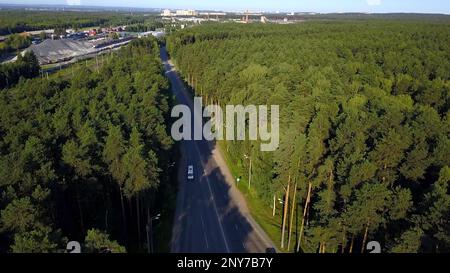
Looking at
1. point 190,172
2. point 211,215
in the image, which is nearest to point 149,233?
point 211,215

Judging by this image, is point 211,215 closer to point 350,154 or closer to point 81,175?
point 81,175

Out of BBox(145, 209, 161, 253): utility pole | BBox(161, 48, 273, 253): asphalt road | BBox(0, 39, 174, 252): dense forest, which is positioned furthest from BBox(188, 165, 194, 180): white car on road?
BBox(145, 209, 161, 253): utility pole

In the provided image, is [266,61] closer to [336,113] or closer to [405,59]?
[405,59]

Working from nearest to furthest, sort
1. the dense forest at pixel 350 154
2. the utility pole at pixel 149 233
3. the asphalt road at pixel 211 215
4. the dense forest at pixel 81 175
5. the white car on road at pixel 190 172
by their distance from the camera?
the dense forest at pixel 81 175 < the dense forest at pixel 350 154 < the utility pole at pixel 149 233 < the asphalt road at pixel 211 215 < the white car on road at pixel 190 172

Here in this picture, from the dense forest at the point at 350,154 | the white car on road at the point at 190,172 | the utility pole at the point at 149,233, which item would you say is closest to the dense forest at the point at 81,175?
the utility pole at the point at 149,233

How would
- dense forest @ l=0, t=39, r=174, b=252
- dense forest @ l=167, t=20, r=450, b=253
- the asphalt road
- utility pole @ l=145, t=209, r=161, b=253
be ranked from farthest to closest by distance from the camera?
1. the asphalt road
2. utility pole @ l=145, t=209, r=161, b=253
3. dense forest @ l=167, t=20, r=450, b=253
4. dense forest @ l=0, t=39, r=174, b=252

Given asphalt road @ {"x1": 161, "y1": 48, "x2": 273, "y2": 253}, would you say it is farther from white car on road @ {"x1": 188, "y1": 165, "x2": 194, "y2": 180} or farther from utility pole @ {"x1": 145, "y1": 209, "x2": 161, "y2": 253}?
utility pole @ {"x1": 145, "y1": 209, "x2": 161, "y2": 253}

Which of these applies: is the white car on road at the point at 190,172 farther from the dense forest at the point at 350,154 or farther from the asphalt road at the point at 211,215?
the dense forest at the point at 350,154
